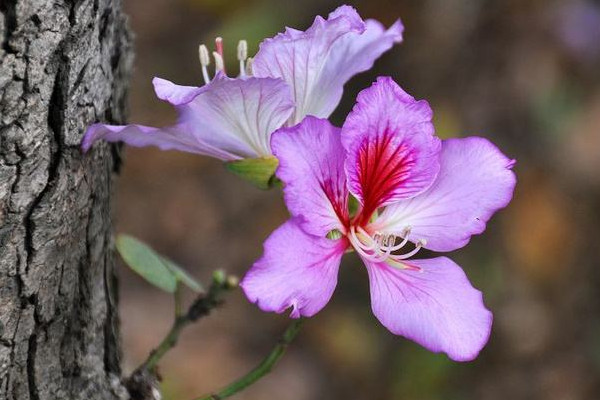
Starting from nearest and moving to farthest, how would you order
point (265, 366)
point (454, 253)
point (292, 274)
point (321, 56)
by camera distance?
point (292, 274) → point (321, 56) → point (265, 366) → point (454, 253)

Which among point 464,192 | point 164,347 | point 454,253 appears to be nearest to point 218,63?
point 464,192

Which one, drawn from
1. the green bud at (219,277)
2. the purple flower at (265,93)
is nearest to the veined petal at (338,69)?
the purple flower at (265,93)

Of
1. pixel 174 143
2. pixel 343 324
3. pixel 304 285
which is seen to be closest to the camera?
pixel 304 285

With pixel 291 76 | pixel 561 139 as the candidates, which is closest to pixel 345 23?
pixel 291 76

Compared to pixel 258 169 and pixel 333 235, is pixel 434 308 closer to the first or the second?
pixel 333 235

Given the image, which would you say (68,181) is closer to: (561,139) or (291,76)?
(291,76)

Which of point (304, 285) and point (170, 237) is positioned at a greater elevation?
point (304, 285)
